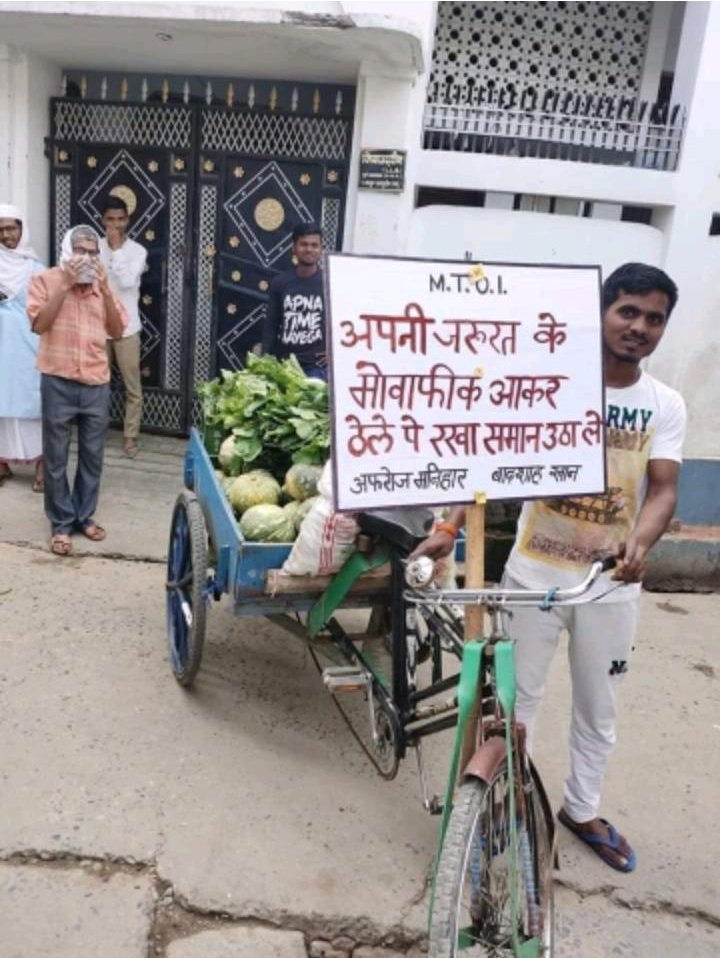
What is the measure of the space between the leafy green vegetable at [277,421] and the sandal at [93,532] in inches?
60.8

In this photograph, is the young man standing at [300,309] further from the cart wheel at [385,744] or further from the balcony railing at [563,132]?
the cart wheel at [385,744]

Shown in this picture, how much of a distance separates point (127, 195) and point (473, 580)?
5.44m

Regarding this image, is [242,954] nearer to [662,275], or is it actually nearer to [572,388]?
[572,388]

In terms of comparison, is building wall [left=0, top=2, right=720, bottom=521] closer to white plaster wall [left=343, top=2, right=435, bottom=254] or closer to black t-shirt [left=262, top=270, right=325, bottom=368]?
white plaster wall [left=343, top=2, right=435, bottom=254]

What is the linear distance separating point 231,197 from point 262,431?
3.54m

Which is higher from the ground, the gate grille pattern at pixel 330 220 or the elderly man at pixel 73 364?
the gate grille pattern at pixel 330 220

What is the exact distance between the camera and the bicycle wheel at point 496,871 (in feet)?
6.29

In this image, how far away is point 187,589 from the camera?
11.5ft

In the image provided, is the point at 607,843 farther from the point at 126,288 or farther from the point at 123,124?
the point at 123,124

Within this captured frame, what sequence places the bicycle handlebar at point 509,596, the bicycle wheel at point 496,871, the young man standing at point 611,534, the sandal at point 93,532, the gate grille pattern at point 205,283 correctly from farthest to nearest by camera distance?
1. the gate grille pattern at point 205,283
2. the sandal at point 93,532
3. the young man standing at point 611,534
4. the bicycle handlebar at point 509,596
5. the bicycle wheel at point 496,871

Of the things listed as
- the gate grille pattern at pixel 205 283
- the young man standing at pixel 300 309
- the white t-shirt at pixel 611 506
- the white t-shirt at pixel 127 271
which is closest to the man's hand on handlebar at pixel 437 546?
the white t-shirt at pixel 611 506

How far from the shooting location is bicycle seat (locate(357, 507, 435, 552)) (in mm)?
2523

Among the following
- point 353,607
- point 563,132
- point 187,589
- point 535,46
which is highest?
point 535,46

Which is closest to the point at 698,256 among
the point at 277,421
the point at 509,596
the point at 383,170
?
the point at 383,170
